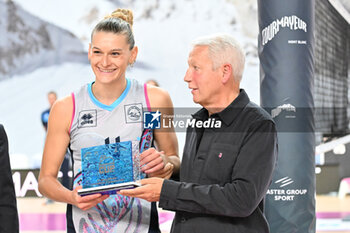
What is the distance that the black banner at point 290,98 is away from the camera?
381 centimetres

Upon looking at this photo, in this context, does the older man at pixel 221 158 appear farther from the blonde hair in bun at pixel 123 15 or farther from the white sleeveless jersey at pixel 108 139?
the blonde hair in bun at pixel 123 15

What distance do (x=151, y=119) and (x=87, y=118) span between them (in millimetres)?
239

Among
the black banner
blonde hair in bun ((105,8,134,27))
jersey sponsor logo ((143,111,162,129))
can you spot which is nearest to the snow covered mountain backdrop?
the black banner

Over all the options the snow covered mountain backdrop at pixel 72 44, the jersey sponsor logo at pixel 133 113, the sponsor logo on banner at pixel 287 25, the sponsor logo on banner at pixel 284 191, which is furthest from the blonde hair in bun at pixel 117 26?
the snow covered mountain backdrop at pixel 72 44

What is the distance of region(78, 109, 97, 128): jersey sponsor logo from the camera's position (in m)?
2.01

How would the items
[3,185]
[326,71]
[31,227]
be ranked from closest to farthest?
[3,185], [31,227], [326,71]

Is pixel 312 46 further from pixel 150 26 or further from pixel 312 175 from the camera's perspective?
pixel 150 26

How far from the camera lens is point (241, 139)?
5.91 ft

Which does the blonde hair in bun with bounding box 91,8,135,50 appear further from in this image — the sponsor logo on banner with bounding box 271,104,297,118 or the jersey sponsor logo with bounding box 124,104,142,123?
the sponsor logo on banner with bounding box 271,104,297,118

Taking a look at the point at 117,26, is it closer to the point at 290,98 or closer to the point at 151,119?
the point at 151,119

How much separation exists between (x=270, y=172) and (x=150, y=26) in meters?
10.2

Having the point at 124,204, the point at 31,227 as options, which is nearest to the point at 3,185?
the point at 124,204

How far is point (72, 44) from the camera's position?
1138cm

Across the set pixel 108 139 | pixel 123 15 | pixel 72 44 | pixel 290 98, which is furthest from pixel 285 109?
pixel 72 44
